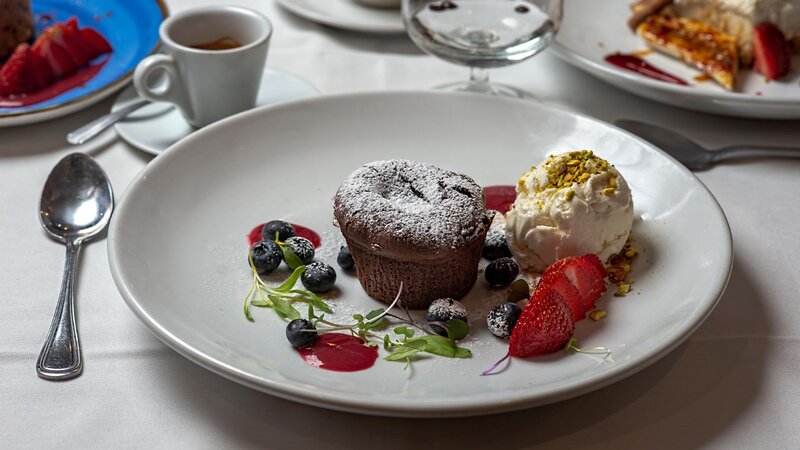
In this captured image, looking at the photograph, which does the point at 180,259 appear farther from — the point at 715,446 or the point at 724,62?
the point at 724,62

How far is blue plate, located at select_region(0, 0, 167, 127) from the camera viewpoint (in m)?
2.06

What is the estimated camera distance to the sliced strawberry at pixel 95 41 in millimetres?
2334

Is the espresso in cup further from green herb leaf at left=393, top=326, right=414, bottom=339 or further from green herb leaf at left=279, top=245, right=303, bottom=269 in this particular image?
green herb leaf at left=393, top=326, right=414, bottom=339

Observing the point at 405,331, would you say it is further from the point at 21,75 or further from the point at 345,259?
the point at 21,75

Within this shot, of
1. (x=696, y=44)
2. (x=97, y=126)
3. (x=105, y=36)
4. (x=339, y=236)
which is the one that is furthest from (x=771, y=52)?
(x=105, y=36)

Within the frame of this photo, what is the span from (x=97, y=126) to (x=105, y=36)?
0.52m

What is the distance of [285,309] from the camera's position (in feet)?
4.71

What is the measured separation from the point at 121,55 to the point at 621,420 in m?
1.73

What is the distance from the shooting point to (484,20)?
89.7 inches

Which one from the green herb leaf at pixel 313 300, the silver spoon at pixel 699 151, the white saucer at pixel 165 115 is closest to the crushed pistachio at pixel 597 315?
the green herb leaf at pixel 313 300

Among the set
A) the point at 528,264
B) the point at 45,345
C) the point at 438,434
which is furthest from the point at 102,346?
the point at 528,264

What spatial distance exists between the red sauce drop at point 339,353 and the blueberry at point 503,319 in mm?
200

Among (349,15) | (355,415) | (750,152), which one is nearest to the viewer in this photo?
(355,415)

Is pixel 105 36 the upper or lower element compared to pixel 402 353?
lower
